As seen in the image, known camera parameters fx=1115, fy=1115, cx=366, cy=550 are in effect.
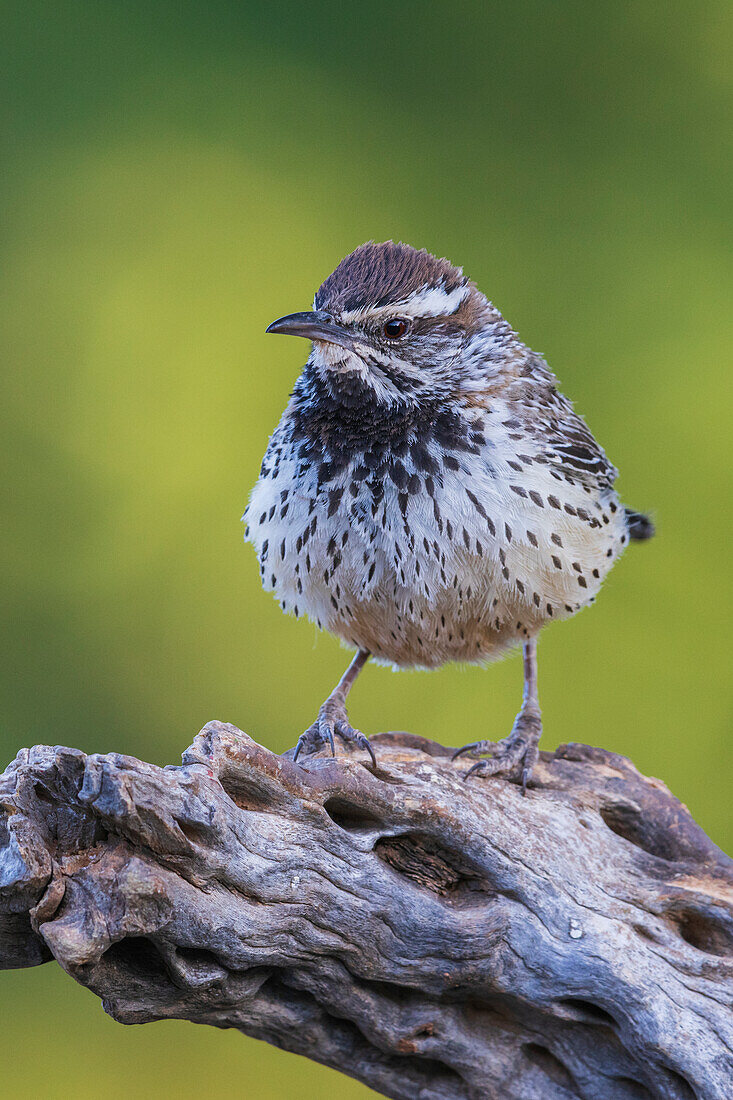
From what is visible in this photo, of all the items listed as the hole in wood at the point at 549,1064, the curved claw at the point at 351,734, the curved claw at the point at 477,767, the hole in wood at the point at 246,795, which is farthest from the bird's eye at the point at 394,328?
the hole in wood at the point at 549,1064

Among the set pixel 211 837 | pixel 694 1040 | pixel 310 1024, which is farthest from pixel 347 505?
pixel 694 1040

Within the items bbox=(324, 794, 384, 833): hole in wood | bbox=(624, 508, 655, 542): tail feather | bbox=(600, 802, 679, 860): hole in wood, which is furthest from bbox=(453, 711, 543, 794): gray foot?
bbox=(624, 508, 655, 542): tail feather

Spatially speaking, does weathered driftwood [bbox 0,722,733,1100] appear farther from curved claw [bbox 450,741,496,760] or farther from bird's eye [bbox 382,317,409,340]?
bird's eye [bbox 382,317,409,340]

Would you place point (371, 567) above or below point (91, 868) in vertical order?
above

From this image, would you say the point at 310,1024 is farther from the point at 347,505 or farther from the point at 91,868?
the point at 347,505

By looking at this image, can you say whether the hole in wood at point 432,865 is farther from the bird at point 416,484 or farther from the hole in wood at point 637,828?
the hole in wood at point 637,828

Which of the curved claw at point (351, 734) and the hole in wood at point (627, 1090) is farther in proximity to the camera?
the curved claw at point (351, 734)
